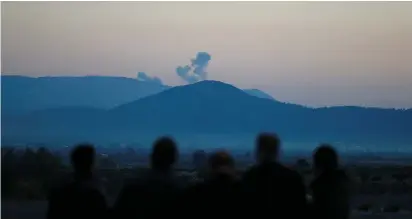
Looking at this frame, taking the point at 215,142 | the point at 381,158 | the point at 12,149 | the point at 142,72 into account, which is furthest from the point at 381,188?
the point at 12,149

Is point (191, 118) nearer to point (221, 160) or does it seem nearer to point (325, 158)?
point (221, 160)

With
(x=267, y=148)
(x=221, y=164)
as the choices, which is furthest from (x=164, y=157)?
(x=267, y=148)

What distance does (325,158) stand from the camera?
12.1ft

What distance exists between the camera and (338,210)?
360cm

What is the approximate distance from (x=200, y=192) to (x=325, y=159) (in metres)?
0.95

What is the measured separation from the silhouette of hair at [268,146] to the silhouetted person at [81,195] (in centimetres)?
96

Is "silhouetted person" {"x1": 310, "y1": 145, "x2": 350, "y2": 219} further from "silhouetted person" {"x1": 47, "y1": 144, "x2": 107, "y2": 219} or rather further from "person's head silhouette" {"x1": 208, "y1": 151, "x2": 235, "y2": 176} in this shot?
"silhouetted person" {"x1": 47, "y1": 144, "x2": 107, "y2": 219}

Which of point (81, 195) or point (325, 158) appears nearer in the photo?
point (81, 195)

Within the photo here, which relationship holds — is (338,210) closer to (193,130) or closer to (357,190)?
(357,190)

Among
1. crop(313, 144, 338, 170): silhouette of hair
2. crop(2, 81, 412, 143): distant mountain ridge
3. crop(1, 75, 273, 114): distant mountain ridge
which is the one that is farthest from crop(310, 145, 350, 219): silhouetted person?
crop(1, 75, 273, 114): distant mountain ridge

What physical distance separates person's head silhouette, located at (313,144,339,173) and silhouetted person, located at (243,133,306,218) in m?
0.31

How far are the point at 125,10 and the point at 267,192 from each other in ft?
5.27

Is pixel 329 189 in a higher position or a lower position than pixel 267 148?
lower

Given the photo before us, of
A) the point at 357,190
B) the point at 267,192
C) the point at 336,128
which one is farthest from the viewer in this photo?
the point at 336,128
